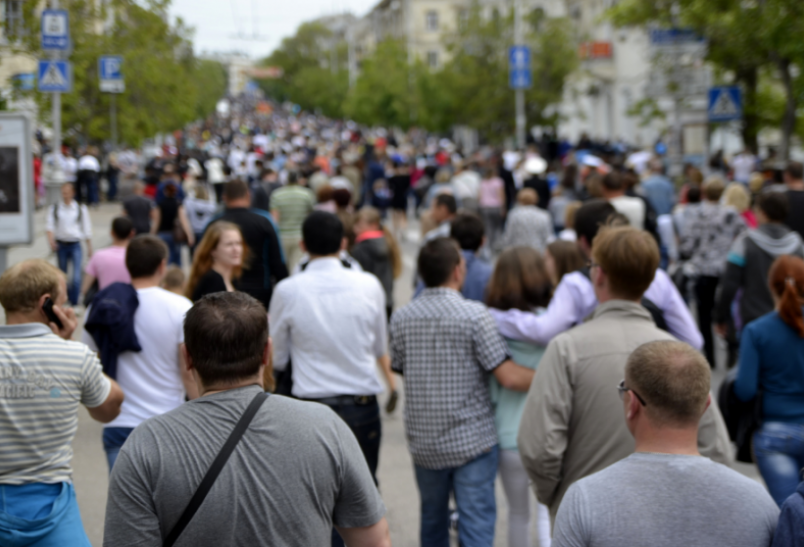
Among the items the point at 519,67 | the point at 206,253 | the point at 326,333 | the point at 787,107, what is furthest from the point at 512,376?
the point at 519,67

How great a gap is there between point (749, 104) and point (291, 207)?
12092 mm

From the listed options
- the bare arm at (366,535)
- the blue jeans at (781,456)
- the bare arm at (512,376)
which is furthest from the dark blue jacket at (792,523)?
the blue jeans at (781,456)

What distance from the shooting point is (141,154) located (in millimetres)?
43688

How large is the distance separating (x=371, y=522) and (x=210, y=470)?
52cm

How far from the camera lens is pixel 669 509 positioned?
2.34 metres

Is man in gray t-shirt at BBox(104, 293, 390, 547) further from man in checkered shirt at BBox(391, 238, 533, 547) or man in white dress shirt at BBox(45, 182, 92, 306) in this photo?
man in white dress shirt at BBox(45, 182, 92, 306)

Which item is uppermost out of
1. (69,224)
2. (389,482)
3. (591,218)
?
(591,218)

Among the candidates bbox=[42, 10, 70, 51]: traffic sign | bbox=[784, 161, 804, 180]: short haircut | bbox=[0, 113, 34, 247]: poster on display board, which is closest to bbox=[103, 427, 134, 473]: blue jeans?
bbox=[0, 113, 34, 247]: poster on display board

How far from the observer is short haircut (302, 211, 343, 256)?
15.9 ft

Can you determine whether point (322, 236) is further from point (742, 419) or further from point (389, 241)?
point (389, 241)

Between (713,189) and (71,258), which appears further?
(71,258)

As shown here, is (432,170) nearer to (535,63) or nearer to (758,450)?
(535,63)

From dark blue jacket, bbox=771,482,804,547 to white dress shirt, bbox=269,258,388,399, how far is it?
8.67 feet

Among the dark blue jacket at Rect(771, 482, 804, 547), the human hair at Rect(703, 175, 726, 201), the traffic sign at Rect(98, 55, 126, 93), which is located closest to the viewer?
the dark blue jacket at Rect(771, 482, 804, 547)
